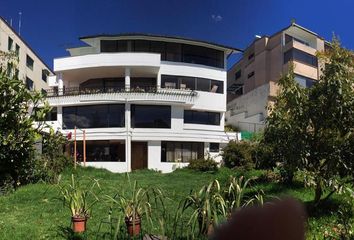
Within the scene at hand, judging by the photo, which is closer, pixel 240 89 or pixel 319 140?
pixel 319 140

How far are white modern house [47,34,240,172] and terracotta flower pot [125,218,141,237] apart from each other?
1038 inches

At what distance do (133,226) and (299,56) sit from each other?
42.5 metres

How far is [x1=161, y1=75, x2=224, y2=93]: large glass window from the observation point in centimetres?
3822

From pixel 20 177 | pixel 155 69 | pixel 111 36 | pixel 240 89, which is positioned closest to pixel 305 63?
pixel 240 89

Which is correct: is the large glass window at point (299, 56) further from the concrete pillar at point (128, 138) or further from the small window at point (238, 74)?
the concrete pillar at point (128, 138)

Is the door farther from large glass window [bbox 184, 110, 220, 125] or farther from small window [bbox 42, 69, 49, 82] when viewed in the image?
small window [bbox 42, 69, 49, 82]

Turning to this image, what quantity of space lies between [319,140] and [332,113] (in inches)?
30.0

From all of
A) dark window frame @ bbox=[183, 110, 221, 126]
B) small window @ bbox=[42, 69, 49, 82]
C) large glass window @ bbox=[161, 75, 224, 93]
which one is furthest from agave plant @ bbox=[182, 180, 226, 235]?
small window @ bbox=[42, 69, 49, 82]

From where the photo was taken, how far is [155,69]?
3756 cm

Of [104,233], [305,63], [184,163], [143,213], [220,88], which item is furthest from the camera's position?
[305,63]

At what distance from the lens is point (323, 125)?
11547 millimetres

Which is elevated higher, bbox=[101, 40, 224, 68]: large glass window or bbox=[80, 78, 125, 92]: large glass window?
bbox=[101, 40, 224, 68]: large glass window

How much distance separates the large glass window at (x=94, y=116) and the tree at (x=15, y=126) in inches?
656

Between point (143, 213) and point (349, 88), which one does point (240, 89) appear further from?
point (143, 213)
